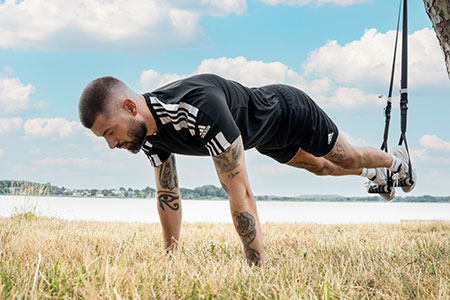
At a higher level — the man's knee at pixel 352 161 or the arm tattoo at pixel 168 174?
the man's knee at pixel 352 161

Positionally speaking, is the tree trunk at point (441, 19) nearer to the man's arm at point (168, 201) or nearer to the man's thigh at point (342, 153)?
the man's thigh at point (342, 153)

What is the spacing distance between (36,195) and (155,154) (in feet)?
11.6

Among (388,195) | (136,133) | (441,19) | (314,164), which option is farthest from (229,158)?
(388,195)

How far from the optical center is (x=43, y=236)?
127 inches

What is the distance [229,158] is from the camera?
2262mm

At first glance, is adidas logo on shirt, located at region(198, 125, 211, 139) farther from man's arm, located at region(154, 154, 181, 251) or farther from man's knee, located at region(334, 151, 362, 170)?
man's knee, located at region(334, 151, 362, 170)

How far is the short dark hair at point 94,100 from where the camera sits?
2.25 metres

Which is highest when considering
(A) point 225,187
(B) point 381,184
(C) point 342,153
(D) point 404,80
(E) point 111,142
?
(D) point 404,80

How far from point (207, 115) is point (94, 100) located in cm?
64

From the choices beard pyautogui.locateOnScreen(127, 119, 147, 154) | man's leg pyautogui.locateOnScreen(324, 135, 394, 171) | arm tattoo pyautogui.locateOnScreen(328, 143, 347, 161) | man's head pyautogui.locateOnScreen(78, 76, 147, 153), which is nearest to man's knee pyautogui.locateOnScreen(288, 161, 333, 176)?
man's leg pyautogui.locateOnScreen(324, 135, 394, 171)

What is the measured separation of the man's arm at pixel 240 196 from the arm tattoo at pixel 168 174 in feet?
2.70

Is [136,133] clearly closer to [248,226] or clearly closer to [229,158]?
[229,158]

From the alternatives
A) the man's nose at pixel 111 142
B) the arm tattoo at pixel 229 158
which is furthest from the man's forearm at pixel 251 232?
the man's nose at pixel 111 142

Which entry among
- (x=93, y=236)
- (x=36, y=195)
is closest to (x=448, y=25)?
(x=93, y=236)
